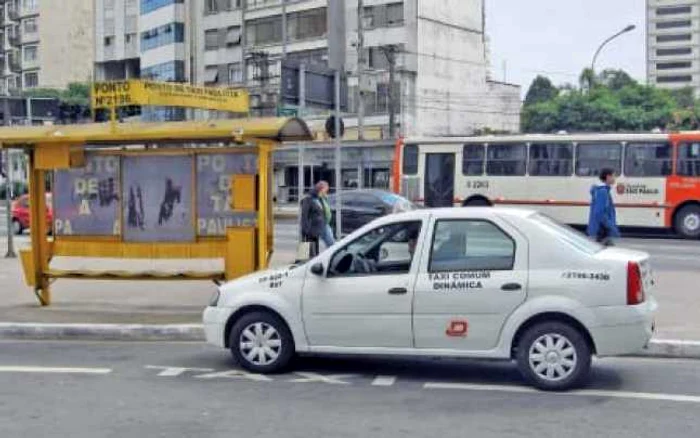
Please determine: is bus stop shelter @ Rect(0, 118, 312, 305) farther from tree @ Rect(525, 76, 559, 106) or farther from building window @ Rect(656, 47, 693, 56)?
building window @ Rect(656, 47, 693, 56)

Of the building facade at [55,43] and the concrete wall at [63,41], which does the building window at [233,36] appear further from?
the concrete wall at [63,41]

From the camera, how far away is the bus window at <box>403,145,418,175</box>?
1177 inches

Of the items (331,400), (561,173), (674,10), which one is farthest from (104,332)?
(674,10)

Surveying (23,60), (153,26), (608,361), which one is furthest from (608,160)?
(23,60)

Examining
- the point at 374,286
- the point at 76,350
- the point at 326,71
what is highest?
the point at 326,71

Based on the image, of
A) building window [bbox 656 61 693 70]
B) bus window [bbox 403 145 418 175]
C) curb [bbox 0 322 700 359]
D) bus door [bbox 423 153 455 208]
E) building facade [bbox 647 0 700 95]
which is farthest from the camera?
building window [bbox 656 61 693 70]

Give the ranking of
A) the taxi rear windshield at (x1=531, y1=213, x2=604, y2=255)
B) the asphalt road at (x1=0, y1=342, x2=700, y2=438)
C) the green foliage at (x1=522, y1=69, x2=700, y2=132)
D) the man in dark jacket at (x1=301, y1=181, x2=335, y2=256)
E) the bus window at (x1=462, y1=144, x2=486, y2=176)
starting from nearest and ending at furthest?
1. the asphalt road at (x1=0, y1=342, x2=700, y2=438)
2. the taxi rear windshield at (x1=531, y1=213, x2=604, y2=255)
3. the man in dark jacket at (x1=301, y1=181, x2=335, y2=256)
4. the bus window at (x1=462, y1=144, x2=486, y2=176)
5. the green foliage at (x1=522, y1=69, x2=700, y2=132)

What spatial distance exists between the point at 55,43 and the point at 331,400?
9611 cm

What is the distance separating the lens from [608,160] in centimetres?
2745

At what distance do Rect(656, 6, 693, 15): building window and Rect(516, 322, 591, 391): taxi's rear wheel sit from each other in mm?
166353

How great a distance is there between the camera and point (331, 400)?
25.6 feet

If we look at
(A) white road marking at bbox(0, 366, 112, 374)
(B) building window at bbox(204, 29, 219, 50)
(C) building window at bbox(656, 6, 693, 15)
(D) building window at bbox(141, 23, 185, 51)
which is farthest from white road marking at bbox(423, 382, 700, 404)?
(C) building window at bbox(656, 6, 693, 15)

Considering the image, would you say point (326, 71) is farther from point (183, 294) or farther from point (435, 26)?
point (435, 26)

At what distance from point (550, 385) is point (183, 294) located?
7584 mm
